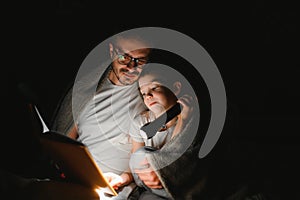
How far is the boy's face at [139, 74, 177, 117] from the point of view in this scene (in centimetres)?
143

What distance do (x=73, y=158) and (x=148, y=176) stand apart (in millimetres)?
265

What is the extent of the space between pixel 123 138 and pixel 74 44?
0.60 metres

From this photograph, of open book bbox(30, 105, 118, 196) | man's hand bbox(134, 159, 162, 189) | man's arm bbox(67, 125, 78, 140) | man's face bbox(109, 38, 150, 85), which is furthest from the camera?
man's arm bbox(67, 125, 78, 140)

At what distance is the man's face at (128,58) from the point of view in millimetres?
1495

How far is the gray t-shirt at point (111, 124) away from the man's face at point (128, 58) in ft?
0.19

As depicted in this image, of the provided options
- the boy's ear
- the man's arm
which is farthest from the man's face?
the man's arm

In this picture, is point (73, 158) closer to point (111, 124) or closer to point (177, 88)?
point (111, 124)

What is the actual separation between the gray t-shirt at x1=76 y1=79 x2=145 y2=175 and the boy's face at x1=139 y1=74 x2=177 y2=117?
11 centimetres

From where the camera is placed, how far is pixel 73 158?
1.31 metres

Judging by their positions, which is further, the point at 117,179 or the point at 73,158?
the point at 117,179

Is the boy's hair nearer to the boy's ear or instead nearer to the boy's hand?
the boy's ear

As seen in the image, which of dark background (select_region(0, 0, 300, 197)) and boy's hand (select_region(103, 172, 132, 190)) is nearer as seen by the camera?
boy's hand (select_region(103, 172, 132, 190))

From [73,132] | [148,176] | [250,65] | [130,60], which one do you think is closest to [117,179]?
[148,176]

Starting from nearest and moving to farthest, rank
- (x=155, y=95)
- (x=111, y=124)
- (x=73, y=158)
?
(x=73, y=158) < (x=155, y=95) < (x=111, y=124)
